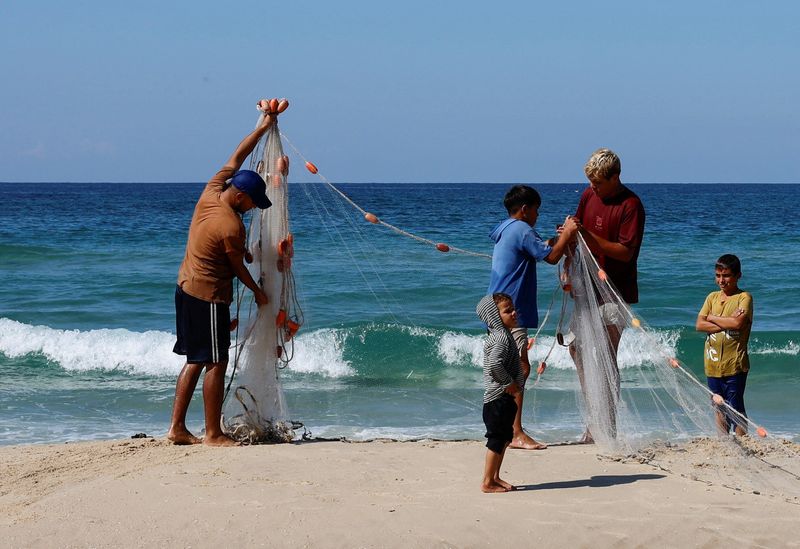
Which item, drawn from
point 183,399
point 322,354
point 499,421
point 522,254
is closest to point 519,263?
point 522,254

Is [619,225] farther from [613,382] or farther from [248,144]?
[248,144]

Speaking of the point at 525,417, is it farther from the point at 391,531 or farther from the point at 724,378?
the point at 391,531

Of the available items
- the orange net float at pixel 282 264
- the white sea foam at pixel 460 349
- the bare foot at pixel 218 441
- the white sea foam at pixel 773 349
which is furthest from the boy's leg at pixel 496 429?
the white sea foam at pixel 773 349

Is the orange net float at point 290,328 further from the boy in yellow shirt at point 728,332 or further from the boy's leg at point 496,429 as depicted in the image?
the boy in yellow shirt at point 728,332

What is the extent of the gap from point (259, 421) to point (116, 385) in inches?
182

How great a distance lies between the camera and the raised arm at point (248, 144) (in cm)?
627

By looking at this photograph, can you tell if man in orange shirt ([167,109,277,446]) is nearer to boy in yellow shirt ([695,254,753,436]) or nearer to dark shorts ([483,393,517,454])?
dark shorts ([483,393,517,454])

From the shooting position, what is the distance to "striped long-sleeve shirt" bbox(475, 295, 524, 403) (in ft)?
16.5

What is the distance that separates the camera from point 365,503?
4.93m

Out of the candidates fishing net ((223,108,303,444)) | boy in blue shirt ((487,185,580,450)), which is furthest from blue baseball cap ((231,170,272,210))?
boy in blue shirt ((487,185,580,450))

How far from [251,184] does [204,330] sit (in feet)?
3.10

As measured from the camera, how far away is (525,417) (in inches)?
305

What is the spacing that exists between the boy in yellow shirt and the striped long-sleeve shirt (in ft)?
6.24

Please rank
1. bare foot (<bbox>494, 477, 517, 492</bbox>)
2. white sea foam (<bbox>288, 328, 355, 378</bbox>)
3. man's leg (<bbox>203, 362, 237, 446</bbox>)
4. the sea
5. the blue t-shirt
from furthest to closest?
white sea foam (<bbox>288, 328, 355, 378</bbox>) < the sea < man's leg (<bbox>203, 362, 237, 446</bbox>) < the blue t-shirt < bare foot (<bbox>494, 477, 517, 492</bbox>)
